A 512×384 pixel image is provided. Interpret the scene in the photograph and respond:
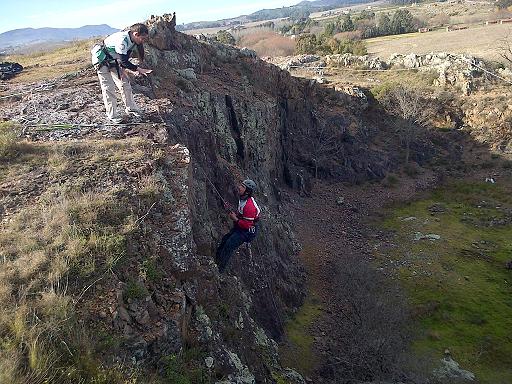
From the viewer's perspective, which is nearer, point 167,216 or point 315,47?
point 167,216

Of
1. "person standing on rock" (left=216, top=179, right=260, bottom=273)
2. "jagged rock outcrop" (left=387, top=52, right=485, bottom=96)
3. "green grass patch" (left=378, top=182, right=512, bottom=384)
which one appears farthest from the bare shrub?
"person standing on rock" (left=216, top=179, right=260, bottom=273)

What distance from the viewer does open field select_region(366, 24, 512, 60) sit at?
45312 mm

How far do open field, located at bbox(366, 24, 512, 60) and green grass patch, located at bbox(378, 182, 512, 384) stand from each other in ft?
72.5

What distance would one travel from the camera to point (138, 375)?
17.7 feet

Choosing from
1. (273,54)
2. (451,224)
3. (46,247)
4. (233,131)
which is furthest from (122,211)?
(273,54)

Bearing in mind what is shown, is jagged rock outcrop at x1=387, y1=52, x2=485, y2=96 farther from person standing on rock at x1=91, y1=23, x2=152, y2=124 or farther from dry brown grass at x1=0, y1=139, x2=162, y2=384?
dry brown grass at x1=0, y1=139, x2=162, y2=384

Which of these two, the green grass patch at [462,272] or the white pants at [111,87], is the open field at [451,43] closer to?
the green grass patch at [462,272]

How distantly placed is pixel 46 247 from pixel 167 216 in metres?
2.22

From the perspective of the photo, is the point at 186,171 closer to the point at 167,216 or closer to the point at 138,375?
the point at 167,216

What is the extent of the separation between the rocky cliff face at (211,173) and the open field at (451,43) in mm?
22118

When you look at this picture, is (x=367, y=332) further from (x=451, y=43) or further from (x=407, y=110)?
(x=451, y=43)

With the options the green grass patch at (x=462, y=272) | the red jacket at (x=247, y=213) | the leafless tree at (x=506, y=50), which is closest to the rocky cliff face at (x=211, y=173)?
the red jacket at (x=247, y=213)

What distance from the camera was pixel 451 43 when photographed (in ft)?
166

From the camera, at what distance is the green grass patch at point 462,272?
1506 centimetres
